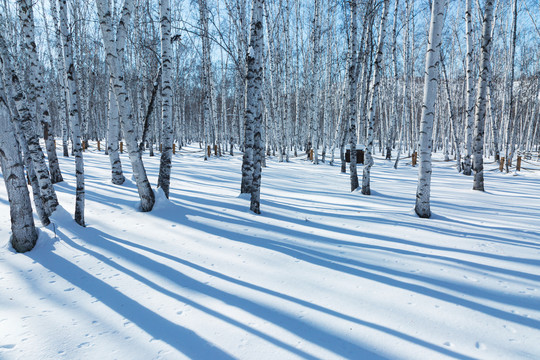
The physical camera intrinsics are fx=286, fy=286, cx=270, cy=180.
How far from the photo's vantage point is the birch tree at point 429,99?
4758mm

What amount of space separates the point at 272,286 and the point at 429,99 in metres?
4.20

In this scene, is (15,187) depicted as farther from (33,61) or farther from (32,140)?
(33,61)

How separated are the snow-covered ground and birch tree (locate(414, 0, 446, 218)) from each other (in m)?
0.43

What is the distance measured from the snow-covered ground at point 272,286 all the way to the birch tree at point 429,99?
434mm

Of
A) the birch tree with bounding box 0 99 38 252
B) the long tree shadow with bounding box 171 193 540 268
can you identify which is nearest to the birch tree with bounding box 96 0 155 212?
the long tree shadow with bounding box 171 193 540 268

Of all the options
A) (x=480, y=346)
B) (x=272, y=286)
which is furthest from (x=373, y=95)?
(x=480, y=346)

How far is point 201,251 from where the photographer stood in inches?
150

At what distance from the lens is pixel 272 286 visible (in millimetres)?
2926

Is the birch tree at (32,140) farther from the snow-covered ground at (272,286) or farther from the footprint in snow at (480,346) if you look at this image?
the footprint in snow at (480,346)

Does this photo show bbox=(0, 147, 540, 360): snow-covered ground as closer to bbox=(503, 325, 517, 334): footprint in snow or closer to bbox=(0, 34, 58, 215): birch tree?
bbox=(503, 325, 517, 334): footprint in snow

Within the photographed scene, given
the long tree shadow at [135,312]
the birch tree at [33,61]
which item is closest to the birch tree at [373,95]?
the long tree shadow at [135,312]

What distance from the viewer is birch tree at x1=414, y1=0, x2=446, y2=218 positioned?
15.6 feet

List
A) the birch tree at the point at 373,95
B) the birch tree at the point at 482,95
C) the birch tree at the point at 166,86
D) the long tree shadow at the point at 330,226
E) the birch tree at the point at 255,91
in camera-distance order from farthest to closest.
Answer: the birch tree at the point at 482,95
the birch tree at the point at 373,95
the birch tree at the point at 166,86
the birch tree at the point at 255,91
the long tree shadow at the point at 330,226

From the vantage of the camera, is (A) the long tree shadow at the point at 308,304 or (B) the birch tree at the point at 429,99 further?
(B) the birch tree at the point at 429,99
